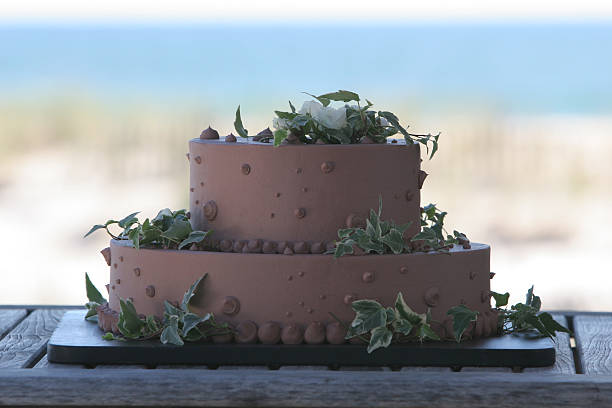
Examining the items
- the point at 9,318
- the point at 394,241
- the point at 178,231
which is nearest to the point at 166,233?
the point at 178,231

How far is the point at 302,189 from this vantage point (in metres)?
2.42

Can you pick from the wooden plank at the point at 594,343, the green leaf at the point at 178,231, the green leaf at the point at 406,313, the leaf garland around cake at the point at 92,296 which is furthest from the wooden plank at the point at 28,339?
the wooden plank at the point at 594,343

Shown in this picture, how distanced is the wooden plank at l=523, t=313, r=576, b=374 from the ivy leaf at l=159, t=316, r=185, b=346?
0.88 metres

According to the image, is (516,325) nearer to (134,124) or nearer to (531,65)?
(134,124)

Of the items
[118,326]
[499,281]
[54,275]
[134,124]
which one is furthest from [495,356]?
[134,124]

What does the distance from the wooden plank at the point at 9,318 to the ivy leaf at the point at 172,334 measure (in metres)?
0.78

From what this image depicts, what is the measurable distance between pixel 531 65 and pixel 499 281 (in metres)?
6.70

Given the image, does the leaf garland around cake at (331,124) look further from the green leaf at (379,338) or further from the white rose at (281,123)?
the green leaf at (379,338)

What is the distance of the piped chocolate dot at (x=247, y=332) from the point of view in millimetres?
2393

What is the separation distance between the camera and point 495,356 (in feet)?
7.77

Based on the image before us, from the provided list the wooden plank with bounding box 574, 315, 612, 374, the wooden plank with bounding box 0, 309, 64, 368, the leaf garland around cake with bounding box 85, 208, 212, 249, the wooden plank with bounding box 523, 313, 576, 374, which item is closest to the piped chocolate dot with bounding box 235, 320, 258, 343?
the leaf garland around cake with bounding box 85, 208, 212, 249

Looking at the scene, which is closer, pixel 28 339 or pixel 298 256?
pixel 298 256

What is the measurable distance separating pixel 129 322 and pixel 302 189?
1.90 feet

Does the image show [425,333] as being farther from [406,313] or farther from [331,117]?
[331,117]
